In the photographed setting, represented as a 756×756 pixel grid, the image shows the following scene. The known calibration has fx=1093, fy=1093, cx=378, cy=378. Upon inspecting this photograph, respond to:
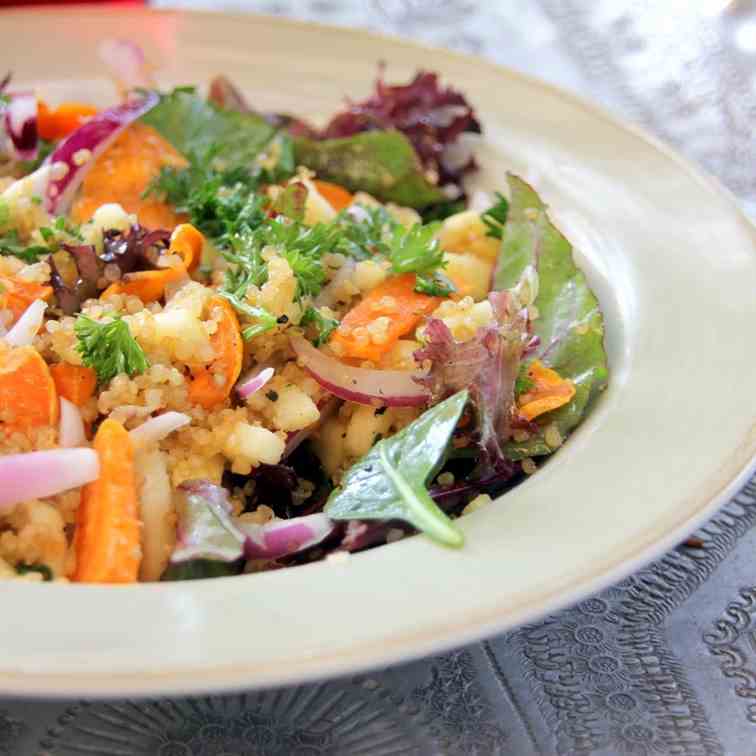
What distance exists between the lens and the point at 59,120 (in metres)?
3.42

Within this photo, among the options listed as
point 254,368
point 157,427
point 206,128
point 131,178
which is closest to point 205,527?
point 157,427

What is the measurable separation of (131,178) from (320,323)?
40.4 inches

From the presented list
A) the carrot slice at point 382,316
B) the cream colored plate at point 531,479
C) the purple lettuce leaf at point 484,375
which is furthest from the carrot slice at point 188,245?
the cream colored plate at point 531,479

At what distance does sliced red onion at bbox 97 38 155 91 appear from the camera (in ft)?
12.6

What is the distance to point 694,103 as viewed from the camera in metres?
4.26

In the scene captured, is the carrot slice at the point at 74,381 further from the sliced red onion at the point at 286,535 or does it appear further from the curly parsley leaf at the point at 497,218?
the curly parsley leaf at the point at 497,218

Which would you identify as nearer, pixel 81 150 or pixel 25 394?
pixel 25 394

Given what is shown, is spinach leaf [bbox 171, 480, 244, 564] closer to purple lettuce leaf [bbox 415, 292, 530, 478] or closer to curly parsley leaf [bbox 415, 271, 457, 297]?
purple lettuce leaf [bbox 415, 292, 530, 478]

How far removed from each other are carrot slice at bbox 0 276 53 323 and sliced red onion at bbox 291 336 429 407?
2.06 feet

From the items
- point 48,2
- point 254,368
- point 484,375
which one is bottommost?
point 48,2

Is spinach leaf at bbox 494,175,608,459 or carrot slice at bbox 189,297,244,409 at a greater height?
spinach leaf at bbox 494,175,608,459

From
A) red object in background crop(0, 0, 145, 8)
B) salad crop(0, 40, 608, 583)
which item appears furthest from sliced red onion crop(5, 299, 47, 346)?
red object in background crop(0, 0, 145, 8)

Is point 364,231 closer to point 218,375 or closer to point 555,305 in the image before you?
point 555,305

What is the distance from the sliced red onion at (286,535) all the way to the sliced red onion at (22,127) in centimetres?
167
